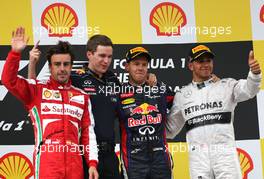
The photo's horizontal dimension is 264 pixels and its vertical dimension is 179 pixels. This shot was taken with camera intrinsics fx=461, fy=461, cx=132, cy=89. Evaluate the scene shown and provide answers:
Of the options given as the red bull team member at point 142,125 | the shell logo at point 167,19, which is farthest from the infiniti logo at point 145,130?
the shell logo at point 167,19

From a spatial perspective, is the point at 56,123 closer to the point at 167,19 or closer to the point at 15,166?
the point at 15,166

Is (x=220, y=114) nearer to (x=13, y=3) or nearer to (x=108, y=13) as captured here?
(x=108, y=13)

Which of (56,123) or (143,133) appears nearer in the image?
(56,123)

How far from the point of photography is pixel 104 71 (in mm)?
3000

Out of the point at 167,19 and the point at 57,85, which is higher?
the point at 167,19

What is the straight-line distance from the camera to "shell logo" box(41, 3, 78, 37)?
383cm

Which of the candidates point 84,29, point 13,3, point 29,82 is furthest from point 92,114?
point 13,3

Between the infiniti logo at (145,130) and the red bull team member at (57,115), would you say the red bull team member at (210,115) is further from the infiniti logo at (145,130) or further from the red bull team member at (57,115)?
the red bull team member at (57,115)

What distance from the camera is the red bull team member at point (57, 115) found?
2.56 metres

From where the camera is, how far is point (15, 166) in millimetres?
3758

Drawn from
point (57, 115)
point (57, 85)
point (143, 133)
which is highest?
point (57, 85)

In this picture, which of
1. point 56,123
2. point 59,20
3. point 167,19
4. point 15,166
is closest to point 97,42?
point 56,123

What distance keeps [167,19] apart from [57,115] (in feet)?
A: 5.37

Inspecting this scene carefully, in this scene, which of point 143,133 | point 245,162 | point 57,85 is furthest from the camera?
point 245,162
